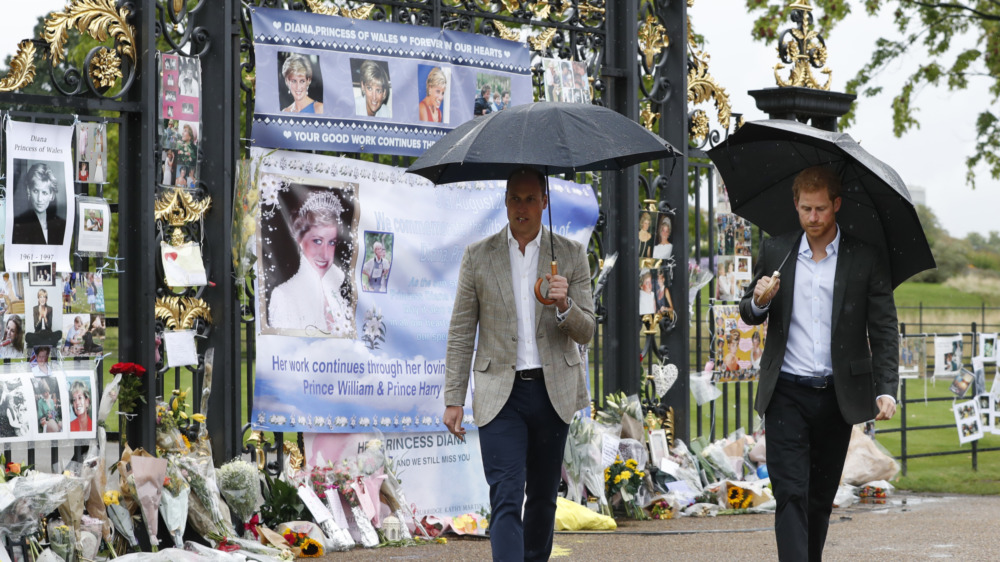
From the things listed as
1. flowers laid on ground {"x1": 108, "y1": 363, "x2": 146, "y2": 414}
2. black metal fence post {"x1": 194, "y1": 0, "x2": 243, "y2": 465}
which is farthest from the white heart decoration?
flowers laid on ground {"x1": 108, "y1": 363, "x2": 146, "y2": 414}

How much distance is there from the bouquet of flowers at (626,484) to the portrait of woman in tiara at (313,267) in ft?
7.01

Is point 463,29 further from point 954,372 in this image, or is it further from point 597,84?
point 954,372

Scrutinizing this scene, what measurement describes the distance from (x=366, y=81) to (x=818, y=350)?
143 inches

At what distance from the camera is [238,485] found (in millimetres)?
6605

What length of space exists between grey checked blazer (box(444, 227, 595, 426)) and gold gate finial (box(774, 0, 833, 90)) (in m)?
5.24

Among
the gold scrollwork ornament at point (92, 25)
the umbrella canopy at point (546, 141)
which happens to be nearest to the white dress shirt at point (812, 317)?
the umbrella canopy at point (546, 141)

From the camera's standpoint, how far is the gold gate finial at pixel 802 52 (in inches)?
380

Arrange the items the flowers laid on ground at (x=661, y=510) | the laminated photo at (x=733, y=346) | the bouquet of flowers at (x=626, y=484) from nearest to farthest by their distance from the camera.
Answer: the bouquet of flowers at (x=626, y=484) → the flowers laid on ground at (x=661, y=510) → the laminated photo at (x=733, y=346)

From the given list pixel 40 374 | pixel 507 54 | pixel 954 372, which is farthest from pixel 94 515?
pixel 954 372

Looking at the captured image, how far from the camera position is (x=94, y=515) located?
5.94m

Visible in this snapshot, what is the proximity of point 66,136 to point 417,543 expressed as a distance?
3.07 metres

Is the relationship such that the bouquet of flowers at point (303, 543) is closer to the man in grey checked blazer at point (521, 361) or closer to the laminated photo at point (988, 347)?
the man in grey checked blazer at point (521, 361)

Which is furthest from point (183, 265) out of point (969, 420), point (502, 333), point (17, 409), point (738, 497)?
point (969, 420)

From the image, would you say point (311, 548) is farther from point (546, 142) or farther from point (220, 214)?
point (546, 142)
